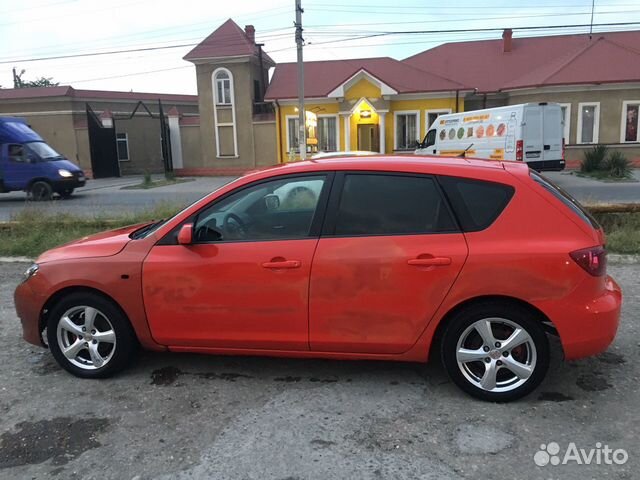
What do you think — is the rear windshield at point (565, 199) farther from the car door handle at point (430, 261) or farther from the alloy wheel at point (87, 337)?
the alloy wheel at point (87, 337)

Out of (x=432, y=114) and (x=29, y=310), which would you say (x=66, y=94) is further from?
(x=29, y=310)

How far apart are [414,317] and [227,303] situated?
1.27m

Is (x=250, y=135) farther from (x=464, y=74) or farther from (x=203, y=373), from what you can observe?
(x=203, y=373)

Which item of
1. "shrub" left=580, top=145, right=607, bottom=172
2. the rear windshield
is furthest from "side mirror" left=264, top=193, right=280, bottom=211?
"shrub" left=580, top=145, right=607, bottom=172

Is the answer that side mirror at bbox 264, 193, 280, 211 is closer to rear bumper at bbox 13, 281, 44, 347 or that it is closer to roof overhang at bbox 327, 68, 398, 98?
rear bumper at bbox 13, 281, 44, 347

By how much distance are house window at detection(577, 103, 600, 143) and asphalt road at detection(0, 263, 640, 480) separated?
25.7 metres

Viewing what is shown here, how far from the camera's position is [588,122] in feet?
89.8

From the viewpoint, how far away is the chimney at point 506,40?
31.7 meters

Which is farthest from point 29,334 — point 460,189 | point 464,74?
point 464,74

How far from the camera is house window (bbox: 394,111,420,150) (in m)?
29.0

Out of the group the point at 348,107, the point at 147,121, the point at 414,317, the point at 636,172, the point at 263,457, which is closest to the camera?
the point at 263,457

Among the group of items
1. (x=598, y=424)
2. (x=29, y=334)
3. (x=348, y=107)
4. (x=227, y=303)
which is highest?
(x=348, y=107)

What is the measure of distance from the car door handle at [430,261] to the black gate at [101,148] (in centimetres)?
3158

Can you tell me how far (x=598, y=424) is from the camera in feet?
11.1
